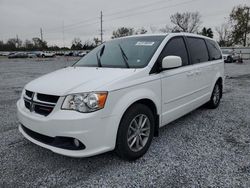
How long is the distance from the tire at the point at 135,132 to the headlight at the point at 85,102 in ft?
1.29

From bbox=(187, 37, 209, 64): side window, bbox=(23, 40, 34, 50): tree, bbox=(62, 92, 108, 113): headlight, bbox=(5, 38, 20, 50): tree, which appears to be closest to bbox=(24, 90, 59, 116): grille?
bbox=(62, 92, 108, 113): headlight

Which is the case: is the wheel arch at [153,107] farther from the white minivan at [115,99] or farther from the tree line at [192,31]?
the tree line at [192,31]

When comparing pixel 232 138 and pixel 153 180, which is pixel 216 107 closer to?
pixel 232 138

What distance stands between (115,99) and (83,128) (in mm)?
485

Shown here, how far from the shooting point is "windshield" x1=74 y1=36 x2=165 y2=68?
3.13 metres

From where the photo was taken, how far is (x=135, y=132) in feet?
9.23

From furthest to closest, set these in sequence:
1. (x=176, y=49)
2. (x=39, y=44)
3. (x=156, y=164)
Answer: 1. (x=39, y=44)
2. (x=176, y=49)
3. (x=156, y=164)

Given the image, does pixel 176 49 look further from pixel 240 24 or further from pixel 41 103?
pixel 240 24

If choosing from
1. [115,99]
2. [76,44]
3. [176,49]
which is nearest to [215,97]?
[176,49]

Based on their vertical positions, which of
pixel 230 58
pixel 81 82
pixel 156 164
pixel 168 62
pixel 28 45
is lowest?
pixel 156 164

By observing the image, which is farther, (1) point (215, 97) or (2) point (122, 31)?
(2) point (122, 31)

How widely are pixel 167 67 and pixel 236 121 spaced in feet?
7.52

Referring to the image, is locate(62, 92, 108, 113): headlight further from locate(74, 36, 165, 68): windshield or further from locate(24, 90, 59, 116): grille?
locate(74, 36, 165, 68): windshield

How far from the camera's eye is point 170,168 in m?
2.66
